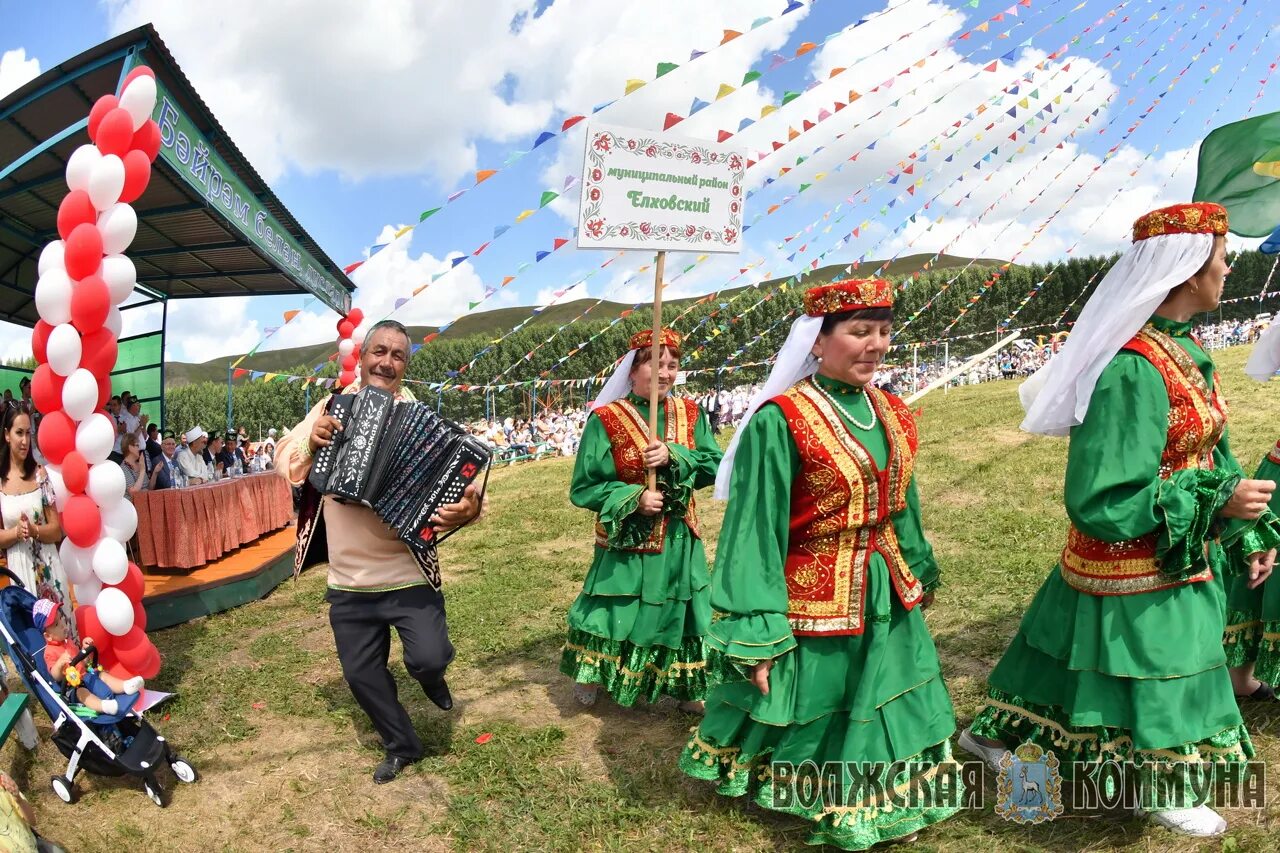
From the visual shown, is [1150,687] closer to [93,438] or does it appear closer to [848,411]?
[848,411]

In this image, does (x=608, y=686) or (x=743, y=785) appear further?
(x=608, y=686)

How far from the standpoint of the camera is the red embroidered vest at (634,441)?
14.4ft

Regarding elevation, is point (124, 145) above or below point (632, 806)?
above

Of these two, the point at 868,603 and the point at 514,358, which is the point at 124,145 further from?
the point at 514,358

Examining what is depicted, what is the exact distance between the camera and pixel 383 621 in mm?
3855

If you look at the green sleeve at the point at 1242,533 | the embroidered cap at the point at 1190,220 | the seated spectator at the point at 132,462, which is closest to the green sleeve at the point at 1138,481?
the green sleeve at the point at 1242,533

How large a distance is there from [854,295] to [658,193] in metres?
1.41

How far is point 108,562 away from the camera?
414cm

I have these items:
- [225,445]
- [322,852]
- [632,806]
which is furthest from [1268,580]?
[225,445]

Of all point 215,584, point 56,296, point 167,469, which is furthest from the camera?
point 167,469

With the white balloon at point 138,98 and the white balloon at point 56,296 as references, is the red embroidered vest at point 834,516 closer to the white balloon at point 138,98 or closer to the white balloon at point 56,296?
the white balloon at point 56,296

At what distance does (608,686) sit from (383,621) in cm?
125

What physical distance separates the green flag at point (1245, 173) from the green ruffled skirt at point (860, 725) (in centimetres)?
370

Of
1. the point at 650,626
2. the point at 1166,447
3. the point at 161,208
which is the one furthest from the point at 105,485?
the point at 161,208
